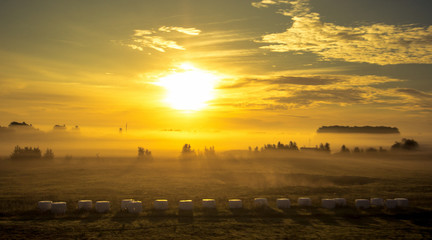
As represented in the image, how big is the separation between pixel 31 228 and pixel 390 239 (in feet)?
123

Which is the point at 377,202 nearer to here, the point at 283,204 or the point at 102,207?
the point at 283,204

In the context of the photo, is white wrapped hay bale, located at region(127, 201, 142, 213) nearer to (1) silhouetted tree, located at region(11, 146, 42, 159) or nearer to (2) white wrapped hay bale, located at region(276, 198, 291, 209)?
(2) white wrapped hay bale, located at region(276, 198, 291, 209)

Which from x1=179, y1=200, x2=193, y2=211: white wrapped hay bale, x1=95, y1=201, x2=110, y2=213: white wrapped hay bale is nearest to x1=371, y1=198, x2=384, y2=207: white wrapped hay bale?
x1=179, y1=200, x2=193, y2=211: white wrapped hay bale

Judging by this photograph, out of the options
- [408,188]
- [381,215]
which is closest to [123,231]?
[381,215]

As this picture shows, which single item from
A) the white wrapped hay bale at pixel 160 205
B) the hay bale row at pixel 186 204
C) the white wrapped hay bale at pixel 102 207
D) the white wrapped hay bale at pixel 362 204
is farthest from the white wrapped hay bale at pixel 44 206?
the white wrapped hay bale at pixel 362 204

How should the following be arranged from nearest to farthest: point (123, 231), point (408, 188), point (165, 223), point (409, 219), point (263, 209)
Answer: point (123, 231)
point (165, 223)
point (409, 219)
point (263, 209)
point (408, 188)

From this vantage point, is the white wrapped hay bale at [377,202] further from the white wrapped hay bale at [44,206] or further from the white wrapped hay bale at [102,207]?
the white wrapped hay bale at [44,206]

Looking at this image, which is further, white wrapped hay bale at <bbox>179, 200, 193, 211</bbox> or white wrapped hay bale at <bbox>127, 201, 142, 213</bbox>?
white wrapped hay bale at <bbox>179, 200, 193, 211</bbox>

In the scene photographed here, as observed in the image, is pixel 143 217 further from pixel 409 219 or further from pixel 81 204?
pixel 409 219

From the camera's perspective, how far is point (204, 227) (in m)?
39.8

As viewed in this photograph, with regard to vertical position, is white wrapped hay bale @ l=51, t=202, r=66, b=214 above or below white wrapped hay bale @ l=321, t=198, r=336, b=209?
above

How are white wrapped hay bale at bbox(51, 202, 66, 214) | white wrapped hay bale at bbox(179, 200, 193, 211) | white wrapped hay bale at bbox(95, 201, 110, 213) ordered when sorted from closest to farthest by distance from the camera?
white wrapped hay bale at bbox(51, 202, 66, 214) → white wrapped hay bale at bbox(95, 201, 110, 213) → white wrapped hay bale at bbox(179, 200, 193, 211)

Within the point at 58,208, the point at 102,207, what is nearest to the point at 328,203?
the point at 102,207

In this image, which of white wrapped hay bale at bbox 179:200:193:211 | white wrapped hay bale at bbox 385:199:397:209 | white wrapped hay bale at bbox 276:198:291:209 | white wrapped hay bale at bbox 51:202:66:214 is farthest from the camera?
white wrapped hay bale at bbox 276:198:291:209
